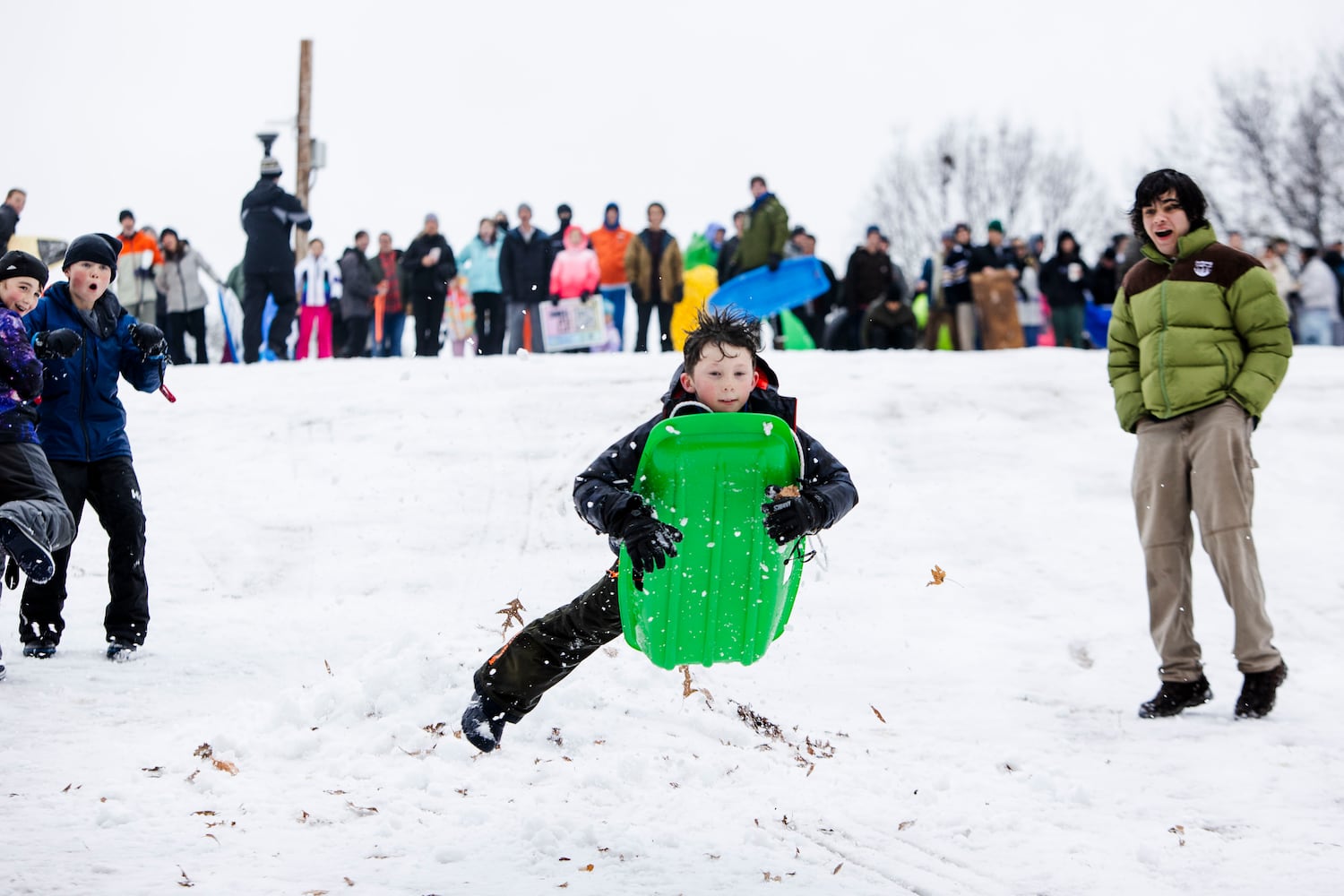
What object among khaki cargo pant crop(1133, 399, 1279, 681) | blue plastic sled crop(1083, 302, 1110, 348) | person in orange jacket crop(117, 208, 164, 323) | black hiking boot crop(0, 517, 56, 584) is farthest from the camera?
blue plastic sled crop(1083, 302, 1110, 348)

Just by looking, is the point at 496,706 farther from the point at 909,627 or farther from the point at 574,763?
the point at 909,627

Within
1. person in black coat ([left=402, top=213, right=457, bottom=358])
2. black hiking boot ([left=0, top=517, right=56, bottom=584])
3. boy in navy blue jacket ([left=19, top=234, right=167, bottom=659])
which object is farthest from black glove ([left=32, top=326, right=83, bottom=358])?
person in black coat ([left=402, top=213, right=457, bottom=358])

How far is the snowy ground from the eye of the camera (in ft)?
12.5

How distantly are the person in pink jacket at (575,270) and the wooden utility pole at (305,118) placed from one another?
8699mm

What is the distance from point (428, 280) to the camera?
1534cm

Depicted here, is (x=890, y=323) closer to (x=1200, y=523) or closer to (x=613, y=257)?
(x=613, y=257)

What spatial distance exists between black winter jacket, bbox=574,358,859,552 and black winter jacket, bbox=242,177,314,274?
10128 millimetres

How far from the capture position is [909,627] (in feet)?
23.1

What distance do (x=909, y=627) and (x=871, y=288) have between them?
886cm

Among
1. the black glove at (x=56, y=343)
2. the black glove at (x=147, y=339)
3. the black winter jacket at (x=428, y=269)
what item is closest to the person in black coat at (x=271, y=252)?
the black winter jacket at (x=428, y=269)

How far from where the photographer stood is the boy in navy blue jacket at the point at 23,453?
16.7ft

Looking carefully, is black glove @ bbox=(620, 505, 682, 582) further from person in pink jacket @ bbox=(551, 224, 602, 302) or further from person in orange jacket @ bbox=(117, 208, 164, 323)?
person in orange jacket @ bbox=(117, 208, 164, 323)

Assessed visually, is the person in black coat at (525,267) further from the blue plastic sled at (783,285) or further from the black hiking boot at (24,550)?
the black hiking boot at (24,550)

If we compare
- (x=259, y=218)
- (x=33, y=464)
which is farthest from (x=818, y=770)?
(x=259, y=218)
